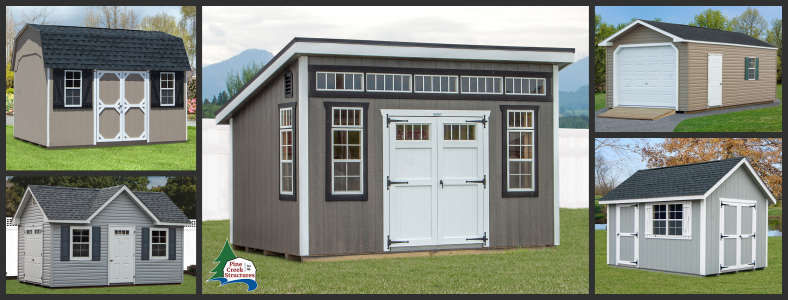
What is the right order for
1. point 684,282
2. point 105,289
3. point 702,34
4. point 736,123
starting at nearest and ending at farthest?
point 105,289
point 684,282
point 736,123
point 702,34

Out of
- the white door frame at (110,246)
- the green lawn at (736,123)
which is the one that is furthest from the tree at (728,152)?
the white door frame at (110,246)

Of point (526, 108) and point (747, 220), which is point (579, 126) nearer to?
point (747, 220)

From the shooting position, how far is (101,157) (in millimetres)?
12859

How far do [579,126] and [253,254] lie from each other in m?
16.4

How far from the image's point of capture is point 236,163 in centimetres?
1273

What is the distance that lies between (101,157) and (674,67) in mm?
11408

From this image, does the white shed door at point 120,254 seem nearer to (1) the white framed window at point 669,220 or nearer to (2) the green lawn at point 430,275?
(2) the green lawn at point 430,275

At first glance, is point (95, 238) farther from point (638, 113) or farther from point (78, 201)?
point (638, 113)

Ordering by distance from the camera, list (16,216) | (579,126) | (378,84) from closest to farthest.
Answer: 1. (16,216)
2. (378,84)
3. (579,126)

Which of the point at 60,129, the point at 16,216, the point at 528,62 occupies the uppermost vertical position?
the point at 528,62

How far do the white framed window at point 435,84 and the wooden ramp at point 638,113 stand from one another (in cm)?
592

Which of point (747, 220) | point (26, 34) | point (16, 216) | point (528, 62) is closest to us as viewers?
point (16, 216)

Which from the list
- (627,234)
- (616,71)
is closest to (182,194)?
(627,234)

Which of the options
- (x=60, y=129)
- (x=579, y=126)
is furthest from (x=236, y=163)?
(x=579, y=126)
